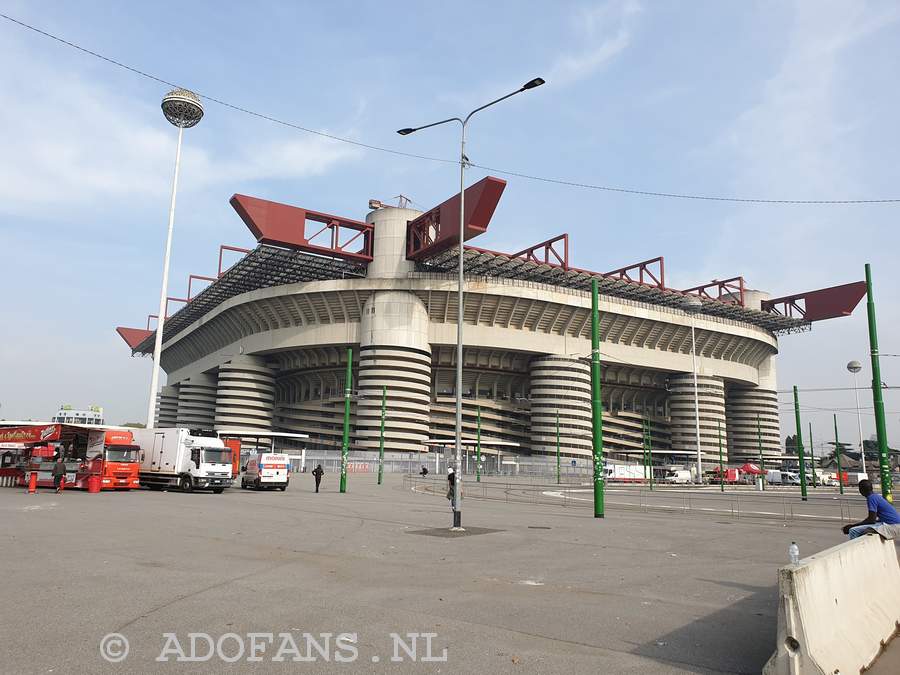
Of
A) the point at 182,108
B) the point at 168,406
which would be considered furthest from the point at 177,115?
Answer: the point at 168,406

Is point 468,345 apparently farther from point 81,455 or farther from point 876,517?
point 876,517

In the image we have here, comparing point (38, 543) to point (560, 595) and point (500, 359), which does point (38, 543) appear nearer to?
point (560, 595)

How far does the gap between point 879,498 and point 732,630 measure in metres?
3.54

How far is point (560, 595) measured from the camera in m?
8.89

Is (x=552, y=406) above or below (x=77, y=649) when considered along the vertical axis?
above

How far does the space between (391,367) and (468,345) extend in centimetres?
983

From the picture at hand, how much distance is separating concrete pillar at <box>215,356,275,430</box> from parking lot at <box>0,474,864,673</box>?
6690 centimetres

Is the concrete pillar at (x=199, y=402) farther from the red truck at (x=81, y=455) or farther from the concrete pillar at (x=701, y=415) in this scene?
the concrete pillar at (x=701, y=415)

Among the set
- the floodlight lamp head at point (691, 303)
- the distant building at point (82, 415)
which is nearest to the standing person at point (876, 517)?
the floodlight lamp head at point (691, 303)

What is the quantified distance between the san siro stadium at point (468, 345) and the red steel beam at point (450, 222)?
0.22m

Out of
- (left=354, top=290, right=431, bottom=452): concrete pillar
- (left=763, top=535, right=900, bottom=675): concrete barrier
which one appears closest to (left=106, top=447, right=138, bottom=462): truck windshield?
(left=763, top=535, right=900, bottom=675): concrete barrier

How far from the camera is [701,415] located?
93.4 metres

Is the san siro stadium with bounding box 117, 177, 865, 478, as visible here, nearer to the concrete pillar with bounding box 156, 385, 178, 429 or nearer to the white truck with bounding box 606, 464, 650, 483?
the white truck with bounding box 606, 464, 650, 483

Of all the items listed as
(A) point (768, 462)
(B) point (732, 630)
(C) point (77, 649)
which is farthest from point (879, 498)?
(A) point (768, 462)
